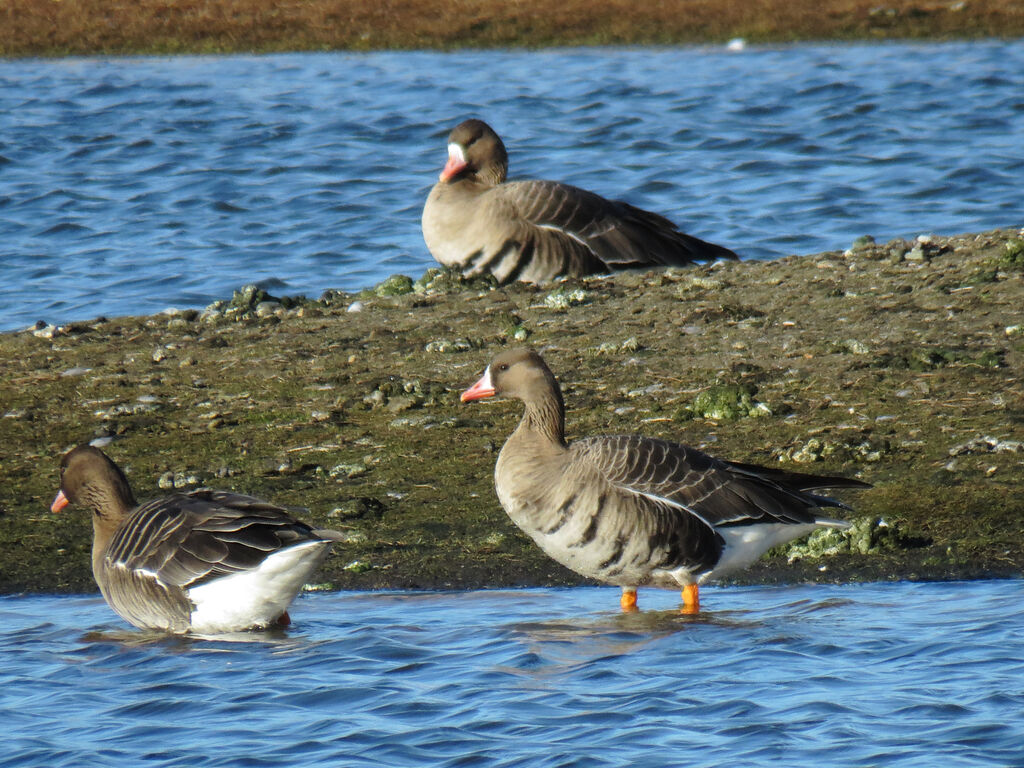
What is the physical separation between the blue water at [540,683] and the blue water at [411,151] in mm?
8233

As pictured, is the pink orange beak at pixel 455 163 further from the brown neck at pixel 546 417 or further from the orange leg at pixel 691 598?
the orange leg at pixel 691 598

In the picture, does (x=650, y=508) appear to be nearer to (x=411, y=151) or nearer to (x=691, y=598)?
(x=691, y=598)

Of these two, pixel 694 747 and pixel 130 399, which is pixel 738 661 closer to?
pixel 694 747

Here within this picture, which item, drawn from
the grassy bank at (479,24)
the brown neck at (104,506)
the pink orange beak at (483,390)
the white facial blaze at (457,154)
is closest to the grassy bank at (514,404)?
the brown neck at (104,506)

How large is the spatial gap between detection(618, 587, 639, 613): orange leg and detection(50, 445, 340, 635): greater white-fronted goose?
5.75 feet

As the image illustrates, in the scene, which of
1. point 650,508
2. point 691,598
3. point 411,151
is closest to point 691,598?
point 691,598

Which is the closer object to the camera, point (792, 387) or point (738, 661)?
point (738, 661)

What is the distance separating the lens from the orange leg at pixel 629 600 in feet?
28.0

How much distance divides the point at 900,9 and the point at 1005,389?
2302cm

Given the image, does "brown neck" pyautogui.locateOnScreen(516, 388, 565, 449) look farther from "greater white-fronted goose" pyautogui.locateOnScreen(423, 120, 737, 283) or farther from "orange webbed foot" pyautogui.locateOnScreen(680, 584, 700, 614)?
"greater white-fronted goose" pyautogui.locateOnScreen(423, 120, 737, 283)

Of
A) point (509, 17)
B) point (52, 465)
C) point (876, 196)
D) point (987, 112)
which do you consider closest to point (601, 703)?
point (52, 465)

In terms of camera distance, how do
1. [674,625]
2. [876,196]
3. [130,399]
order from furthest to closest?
[876,196] < [130,399] < [674,625]

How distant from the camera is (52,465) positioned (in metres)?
10.2

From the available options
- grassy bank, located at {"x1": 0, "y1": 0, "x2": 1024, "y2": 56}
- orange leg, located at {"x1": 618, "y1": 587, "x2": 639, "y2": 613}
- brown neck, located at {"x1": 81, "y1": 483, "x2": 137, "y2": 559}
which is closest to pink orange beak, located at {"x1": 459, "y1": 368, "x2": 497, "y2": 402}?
orange leg, located at {"x1": 618, "y1": 587, "x2": 639, "y2": 613}
